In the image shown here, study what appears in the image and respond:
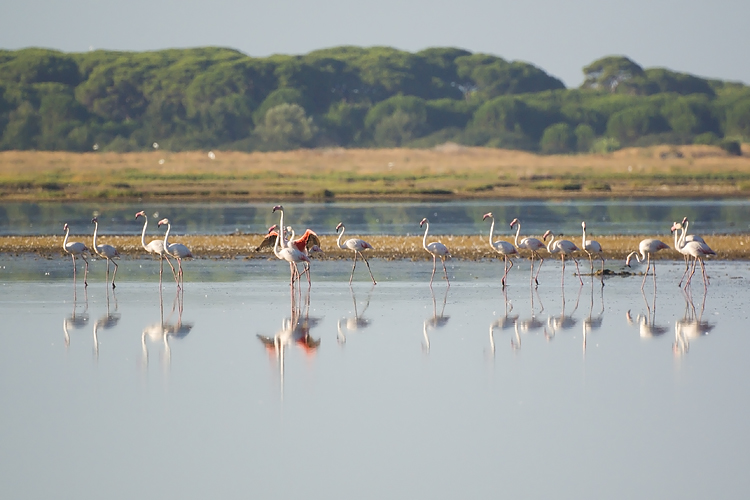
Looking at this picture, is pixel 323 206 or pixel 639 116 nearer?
pixel 323 206

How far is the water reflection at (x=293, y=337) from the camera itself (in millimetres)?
12359

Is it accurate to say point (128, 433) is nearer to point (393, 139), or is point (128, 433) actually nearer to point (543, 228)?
point (543, 228)

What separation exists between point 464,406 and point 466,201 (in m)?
41.5

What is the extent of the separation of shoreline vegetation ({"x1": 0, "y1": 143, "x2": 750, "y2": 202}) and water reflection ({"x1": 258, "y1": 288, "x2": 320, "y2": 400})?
3722 cm

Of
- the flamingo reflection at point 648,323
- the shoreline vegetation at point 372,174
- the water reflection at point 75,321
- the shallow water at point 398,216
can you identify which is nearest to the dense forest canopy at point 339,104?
the shoreline vegetation at point 372,174

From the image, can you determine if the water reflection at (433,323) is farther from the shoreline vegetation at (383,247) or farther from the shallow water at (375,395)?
the shoreline vegetation at (383,247)

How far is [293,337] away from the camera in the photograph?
13391 millimetres

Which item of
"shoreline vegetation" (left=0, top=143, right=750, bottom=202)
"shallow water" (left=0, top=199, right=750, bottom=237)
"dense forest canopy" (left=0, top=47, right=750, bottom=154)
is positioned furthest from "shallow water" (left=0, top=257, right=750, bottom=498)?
"dense forest canopy" (left=0, top=47, right=750, bottom=154)

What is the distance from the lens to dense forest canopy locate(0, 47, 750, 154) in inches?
3632

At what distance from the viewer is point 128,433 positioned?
29.3 ft

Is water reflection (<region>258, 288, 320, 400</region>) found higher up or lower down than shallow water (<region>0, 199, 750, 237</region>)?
lower down

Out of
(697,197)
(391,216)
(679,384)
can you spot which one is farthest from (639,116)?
(679,384)

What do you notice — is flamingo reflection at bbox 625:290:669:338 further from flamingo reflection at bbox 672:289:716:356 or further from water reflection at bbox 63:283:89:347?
water reflection at bbox 63:283:89:347

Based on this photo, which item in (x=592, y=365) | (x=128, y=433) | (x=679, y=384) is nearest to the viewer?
(x=128, y=433)
